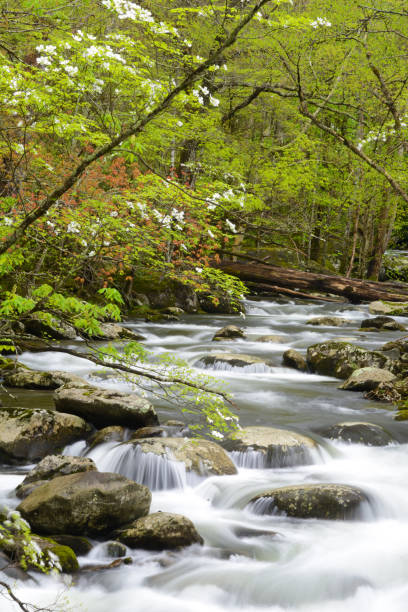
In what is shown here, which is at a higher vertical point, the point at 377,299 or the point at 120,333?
the point at 377,299

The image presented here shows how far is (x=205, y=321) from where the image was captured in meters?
16.5

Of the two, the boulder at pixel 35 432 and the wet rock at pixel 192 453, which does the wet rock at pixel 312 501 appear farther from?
the boulder at pixel 35 432

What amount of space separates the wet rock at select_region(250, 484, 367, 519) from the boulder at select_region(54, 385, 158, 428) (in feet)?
7.09

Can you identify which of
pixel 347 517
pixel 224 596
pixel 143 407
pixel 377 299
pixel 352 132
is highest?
pixel 352 132

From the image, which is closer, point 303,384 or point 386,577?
point 386,577

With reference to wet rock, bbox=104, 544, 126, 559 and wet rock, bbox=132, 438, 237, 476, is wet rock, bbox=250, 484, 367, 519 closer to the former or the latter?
wet rock, bbox=132, 438, 237, 476

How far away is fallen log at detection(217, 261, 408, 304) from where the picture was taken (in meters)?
17.3

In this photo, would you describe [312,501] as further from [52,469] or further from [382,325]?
[382,325]

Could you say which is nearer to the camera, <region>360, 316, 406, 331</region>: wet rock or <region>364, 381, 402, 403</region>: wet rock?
<region>364, 381, 402, 403</region>: wet rock

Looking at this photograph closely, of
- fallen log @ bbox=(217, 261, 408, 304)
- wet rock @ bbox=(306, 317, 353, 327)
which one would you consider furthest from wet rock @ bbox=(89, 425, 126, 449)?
fallen log @ bbox=(217, 261, 408, 304)

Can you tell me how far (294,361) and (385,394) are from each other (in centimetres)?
261

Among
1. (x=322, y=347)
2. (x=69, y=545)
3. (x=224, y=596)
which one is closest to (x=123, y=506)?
(x=69, y=545)

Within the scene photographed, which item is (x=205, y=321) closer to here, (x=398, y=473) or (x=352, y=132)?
(x=398, y=473)

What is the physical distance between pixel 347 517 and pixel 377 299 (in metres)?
13.4
